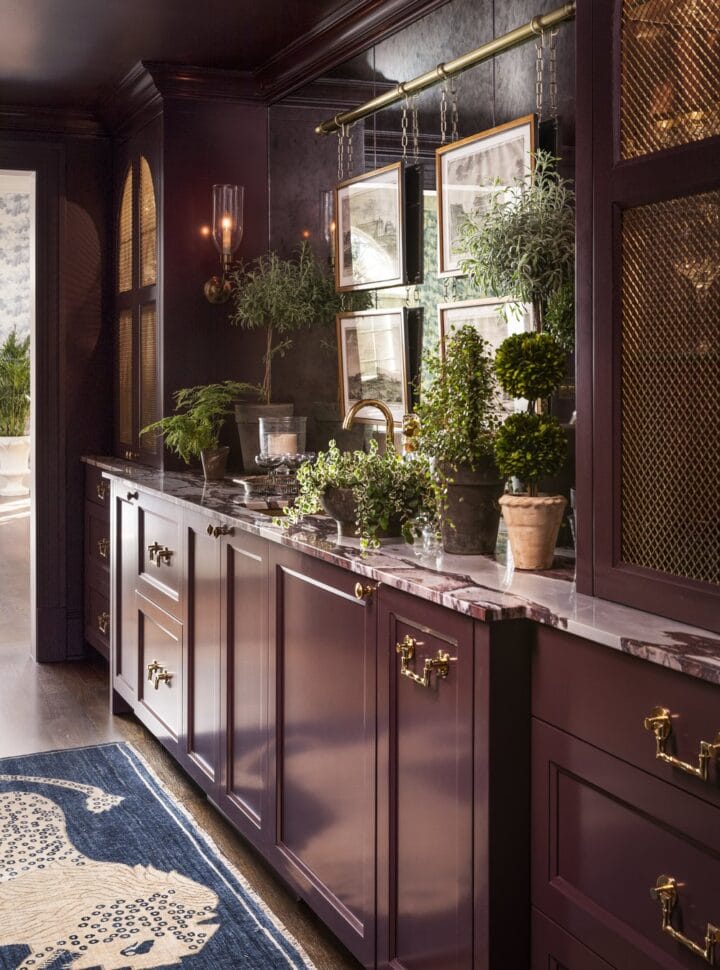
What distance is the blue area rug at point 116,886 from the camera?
98.6 inches

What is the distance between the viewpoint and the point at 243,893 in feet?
9.22

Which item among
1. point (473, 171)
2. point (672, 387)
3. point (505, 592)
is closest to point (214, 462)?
point (473, 171)

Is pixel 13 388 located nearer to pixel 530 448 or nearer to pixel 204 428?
pixel 204 428

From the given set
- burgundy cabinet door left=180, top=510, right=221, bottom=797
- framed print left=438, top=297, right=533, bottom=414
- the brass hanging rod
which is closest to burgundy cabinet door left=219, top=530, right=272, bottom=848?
burgundy cabinet door left=180, top=510, right=221, bottom=797

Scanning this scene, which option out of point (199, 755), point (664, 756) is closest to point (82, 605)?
point (199, 755)

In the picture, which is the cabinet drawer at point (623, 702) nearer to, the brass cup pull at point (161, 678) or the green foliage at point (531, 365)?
the green foliage at point (531, 365)

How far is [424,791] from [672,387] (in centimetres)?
87

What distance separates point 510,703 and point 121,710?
294 cm

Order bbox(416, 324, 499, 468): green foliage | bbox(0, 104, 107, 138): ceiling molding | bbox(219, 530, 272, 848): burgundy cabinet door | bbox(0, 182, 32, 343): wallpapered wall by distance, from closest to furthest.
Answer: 1. bbox(416, 324, 499, 468): green foliage
2. bbox(219, 530, 272, 848): burgundy cabinet door
3. bbox(0, 104, 107, 138): ceiling molding
4. bbox(0, 182, 32, 343): wallpapered wall

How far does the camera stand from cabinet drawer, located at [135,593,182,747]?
11.7 feet

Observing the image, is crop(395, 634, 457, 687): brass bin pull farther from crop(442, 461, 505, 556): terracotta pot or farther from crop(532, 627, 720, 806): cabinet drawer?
crop(442, 461, 505, 556): terracotta pot

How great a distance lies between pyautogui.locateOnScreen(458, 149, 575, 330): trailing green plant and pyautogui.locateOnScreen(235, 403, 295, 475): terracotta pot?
5.48 ft

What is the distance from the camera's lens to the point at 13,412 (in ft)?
35.7

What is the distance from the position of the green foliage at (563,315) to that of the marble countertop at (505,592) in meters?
0.48
